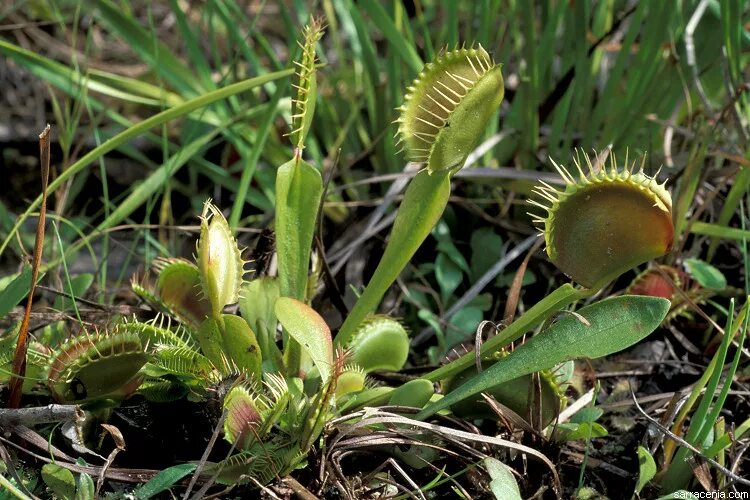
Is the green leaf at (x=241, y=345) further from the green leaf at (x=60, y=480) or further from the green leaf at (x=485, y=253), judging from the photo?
the green leaf at (x=485, y=253)

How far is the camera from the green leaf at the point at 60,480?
1135 mm

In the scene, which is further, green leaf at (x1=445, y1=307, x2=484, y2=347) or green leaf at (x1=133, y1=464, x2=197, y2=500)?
Result: green leaf at (x1=445, y1=307, x2=484, y2=347)

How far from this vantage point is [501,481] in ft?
3.90

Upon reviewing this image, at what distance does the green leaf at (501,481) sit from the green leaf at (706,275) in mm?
719

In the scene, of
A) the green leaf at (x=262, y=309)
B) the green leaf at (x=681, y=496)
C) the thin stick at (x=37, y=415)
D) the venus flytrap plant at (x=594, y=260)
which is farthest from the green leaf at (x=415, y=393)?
the thin stick at (x=37, y=415)

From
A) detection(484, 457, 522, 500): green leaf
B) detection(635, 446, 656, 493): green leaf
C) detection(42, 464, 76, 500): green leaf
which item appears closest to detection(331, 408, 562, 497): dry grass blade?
detection(484, 457, 522, 500): green leaf

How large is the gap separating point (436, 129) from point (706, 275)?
30.0 inches


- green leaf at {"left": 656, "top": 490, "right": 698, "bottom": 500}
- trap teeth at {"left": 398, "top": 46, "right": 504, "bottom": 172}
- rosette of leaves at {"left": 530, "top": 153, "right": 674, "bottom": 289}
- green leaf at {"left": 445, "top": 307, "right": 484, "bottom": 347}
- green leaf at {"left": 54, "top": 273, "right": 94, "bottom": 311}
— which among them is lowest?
green leaf at {"left": 445, "top": 307, "right": 484, "bottom": 347}

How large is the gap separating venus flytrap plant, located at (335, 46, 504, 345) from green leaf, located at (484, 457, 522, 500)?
354 mm

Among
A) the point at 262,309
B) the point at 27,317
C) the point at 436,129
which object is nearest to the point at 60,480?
the point at 27,317

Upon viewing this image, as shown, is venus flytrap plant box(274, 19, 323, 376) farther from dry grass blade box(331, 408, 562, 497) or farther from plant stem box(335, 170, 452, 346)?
dry grass blade box(331, 408, 562, 497)

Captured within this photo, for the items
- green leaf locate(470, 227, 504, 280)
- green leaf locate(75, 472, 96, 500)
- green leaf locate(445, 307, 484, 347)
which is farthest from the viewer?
green leaf locate(470, 227, 504, 280)

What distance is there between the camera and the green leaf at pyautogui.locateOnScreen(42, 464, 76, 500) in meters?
1.13

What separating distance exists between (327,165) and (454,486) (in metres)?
1.24
